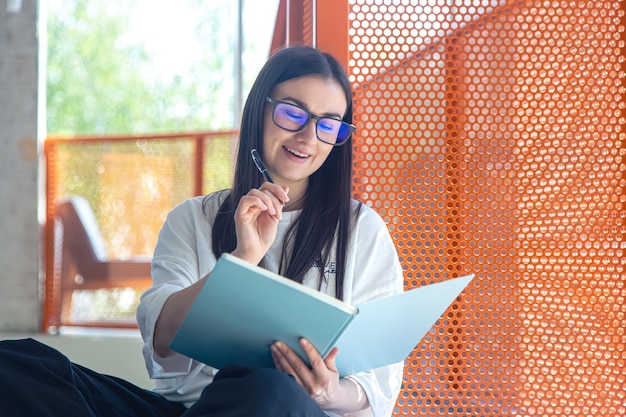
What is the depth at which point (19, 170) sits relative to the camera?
6047 millimetres

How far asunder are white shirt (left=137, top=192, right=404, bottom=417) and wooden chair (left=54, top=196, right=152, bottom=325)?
407 cm

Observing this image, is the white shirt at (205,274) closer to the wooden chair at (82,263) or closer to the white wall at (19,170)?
the wooden chair at (82,263)

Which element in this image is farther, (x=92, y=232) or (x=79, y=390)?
(x=92, y=232)

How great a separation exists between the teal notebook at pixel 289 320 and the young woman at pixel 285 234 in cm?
12

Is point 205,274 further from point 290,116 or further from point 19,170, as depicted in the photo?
point 19,170

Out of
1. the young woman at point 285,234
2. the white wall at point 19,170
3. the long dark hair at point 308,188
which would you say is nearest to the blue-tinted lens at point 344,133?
the young woman at point 285,234

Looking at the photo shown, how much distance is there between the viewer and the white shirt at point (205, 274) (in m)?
1.77

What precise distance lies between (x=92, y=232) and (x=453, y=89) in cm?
425

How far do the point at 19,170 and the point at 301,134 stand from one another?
462cm

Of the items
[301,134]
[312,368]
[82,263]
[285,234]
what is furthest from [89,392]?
[82,263]

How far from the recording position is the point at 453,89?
2270 mm

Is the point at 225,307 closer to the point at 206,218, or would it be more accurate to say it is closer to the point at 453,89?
the point at 206,218

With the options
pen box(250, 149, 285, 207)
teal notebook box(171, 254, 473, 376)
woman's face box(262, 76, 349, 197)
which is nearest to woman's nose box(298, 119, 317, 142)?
woman's face box(262, 76, 349, 197)

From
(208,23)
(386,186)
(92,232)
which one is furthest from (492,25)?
(208,23)
